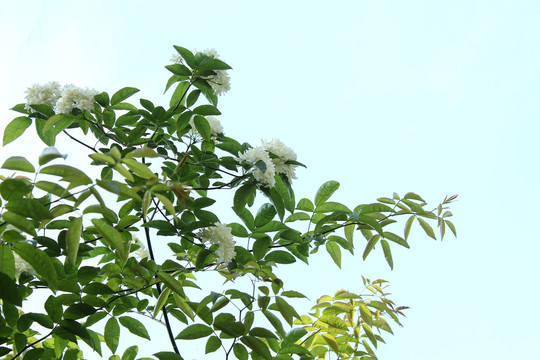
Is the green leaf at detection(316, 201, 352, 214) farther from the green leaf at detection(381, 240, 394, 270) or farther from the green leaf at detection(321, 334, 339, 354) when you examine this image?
the green leaf at detection(321, 334, 339, 354)

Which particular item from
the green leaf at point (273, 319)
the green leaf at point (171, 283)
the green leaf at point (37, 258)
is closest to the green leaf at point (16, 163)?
the green leaf at point (37, 258)

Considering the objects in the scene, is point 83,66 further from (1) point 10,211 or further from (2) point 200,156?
(1) point 10,211

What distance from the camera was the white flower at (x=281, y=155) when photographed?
1180 millimetres

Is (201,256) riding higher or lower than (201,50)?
lower

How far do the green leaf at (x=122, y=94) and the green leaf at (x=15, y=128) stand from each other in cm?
24

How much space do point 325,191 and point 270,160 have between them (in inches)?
8.1

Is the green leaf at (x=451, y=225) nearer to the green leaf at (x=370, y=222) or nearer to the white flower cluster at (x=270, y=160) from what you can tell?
the green leaf at (x=370, y=222)

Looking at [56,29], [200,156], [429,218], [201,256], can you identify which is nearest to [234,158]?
[200,156]

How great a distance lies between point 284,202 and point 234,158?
0.52 feet

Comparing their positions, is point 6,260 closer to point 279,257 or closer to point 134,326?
point 134,326

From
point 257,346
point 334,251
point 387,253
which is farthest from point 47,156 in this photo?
point 387,253

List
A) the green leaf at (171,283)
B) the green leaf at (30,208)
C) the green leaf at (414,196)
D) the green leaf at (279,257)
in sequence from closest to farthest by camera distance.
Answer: the green leaf at (30,208) → the green leaf at (171,283) → the green leaf at (279,257) → the green leaf at (414,196)

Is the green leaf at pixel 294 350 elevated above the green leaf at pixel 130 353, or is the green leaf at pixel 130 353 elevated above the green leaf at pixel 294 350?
the green leaf at pixel 294 350

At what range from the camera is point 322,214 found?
125 centimetres
